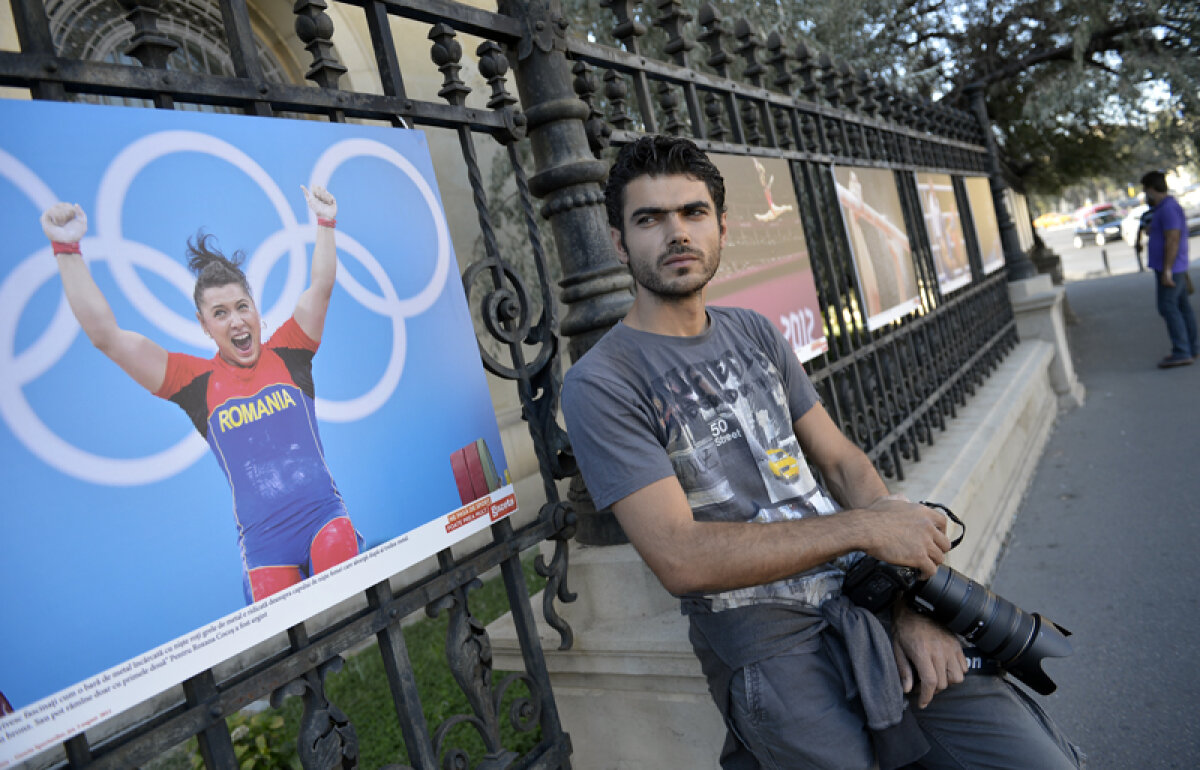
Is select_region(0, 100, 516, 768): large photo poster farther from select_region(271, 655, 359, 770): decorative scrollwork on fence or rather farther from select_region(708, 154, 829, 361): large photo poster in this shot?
select_region(708, 154, 829, 361): large photo poster

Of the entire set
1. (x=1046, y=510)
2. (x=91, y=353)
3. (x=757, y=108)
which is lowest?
(x=1046, y=510)

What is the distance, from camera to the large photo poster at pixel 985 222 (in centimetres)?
789

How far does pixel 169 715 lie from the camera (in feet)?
4.75

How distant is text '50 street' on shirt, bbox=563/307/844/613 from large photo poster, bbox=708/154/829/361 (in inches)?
37.1

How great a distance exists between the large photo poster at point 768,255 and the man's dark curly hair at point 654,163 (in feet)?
2.89

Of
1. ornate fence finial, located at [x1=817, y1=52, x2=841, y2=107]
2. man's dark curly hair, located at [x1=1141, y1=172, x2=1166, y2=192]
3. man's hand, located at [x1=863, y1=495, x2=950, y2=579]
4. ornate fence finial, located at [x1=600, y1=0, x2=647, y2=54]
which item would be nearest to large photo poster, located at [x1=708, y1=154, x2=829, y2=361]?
ornate fence finial, located at [x1=600, y1=0, x2=647, y2=54]

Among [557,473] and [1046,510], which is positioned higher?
[557,473]

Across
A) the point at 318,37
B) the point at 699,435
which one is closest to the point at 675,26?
the point at 318,37

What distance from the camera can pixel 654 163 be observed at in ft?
6.99

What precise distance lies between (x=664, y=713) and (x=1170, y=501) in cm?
390

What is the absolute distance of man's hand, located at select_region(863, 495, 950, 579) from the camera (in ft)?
6.16

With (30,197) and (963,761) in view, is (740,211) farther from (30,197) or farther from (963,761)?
(30,197)

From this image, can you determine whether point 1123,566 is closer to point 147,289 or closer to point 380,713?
point 380,713

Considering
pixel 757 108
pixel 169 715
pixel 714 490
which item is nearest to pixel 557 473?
pixel 714 490
